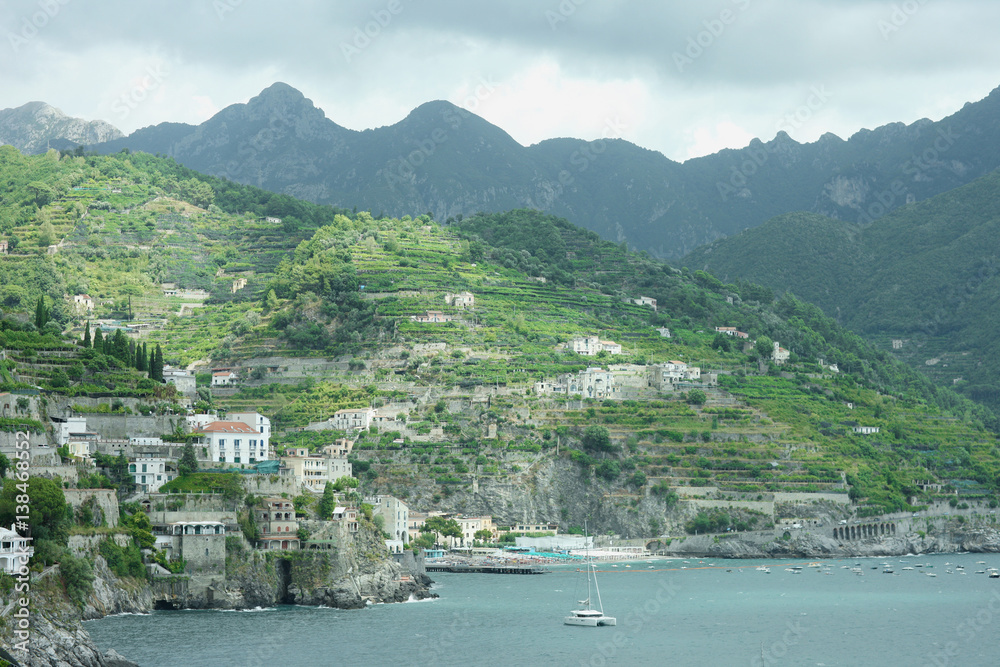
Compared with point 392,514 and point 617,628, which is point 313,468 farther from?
point 617,628

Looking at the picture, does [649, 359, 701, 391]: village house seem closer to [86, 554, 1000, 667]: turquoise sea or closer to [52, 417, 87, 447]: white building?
[86, 554, 1000, 667]: turquoise sea

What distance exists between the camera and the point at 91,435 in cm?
7738

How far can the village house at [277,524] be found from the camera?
2928 inches

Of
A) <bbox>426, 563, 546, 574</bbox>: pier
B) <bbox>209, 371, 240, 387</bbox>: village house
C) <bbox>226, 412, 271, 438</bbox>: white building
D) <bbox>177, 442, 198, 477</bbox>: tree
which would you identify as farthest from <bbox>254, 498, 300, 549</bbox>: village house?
<bbox>209, 371, 240, 387</bbox>: village house

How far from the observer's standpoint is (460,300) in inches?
5748

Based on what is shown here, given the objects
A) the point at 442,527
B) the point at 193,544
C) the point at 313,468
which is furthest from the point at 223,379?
the point at 193,544

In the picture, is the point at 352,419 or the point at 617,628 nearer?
the point at 617,628

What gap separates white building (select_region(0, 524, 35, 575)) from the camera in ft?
188

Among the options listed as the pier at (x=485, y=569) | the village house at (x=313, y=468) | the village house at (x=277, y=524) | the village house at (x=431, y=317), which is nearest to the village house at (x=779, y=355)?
the village house at (x=431, y=317)

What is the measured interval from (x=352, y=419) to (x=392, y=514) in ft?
75.3

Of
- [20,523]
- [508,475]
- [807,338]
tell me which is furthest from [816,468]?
[20,523]

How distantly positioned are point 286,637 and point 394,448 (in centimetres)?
5312

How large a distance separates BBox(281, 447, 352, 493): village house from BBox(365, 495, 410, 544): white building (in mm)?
A: 3324

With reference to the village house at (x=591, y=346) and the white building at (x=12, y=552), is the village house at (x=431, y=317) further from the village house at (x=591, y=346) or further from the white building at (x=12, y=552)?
the white building at (x=12, y=552)
